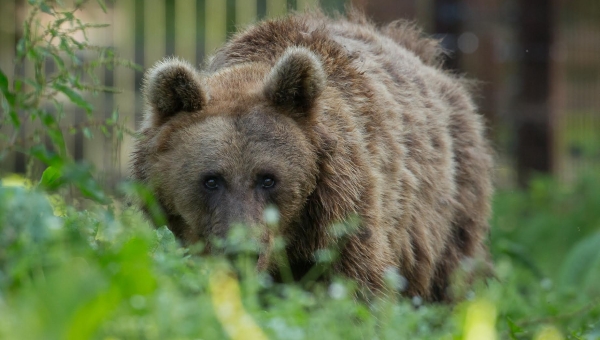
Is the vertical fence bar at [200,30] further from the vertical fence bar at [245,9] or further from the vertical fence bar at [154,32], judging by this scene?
the vertical fence bar at [245,9]

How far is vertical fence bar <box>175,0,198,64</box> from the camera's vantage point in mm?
11680

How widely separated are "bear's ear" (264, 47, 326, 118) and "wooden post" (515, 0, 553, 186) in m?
6.79

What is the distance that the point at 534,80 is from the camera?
37.0ft

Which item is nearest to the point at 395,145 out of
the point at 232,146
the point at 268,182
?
the point at 268,182

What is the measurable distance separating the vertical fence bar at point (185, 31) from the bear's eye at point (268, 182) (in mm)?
7110

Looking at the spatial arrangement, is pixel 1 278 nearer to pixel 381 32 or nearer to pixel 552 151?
pixel 381 32

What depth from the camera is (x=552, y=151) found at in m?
11.3

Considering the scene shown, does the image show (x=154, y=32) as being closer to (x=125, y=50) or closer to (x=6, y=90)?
(x=125, y=50)

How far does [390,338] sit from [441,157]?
2.96 m

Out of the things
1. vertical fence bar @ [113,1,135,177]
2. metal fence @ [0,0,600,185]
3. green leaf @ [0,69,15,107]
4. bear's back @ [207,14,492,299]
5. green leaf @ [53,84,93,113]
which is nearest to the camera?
green leaf @ [0,69,15,107]

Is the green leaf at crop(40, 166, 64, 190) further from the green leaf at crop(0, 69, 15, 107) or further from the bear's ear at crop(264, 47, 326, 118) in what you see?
the bear's ear at crop(264, 47, 326, 118)

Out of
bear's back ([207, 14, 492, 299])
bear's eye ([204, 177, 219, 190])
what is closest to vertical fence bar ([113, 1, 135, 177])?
bear's back ([207, 14, 492, 299])

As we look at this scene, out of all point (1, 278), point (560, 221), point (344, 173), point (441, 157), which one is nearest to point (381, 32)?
point (441, 157)

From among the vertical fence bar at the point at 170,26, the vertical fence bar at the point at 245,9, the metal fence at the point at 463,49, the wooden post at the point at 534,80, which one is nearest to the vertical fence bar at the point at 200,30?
the metal fence at the point at 463,49
